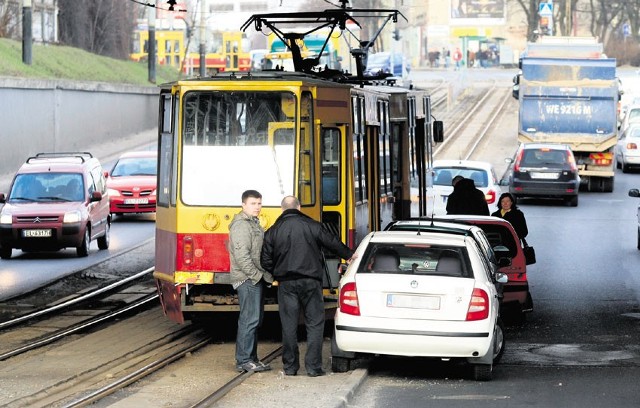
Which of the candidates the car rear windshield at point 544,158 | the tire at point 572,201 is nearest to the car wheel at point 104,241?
the car rear windshield at point 544,158

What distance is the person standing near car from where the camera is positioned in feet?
46.8

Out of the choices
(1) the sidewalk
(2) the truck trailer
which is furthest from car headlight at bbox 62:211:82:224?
(1) the sidewalk

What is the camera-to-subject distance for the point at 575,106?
1758 inches

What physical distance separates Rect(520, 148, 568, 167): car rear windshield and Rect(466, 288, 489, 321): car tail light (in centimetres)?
2670

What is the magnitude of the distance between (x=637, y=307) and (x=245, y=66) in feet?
223

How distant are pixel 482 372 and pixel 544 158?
26.6m

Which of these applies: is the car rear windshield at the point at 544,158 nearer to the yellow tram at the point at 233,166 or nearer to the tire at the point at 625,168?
the tire at the point at 625,168

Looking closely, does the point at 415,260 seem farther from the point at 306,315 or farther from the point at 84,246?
the point at 84,246

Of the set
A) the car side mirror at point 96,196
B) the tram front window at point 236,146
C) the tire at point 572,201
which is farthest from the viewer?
the tire at point 572,201

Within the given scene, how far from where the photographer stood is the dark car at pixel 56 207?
2833cm

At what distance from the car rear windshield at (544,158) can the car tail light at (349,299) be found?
26.7 m

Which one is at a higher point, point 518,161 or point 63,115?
point 63,115

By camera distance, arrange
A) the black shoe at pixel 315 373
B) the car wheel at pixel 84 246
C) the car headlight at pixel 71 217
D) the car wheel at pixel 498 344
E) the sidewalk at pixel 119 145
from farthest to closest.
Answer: the sidewalk at pixel 119 145, the car wheel at pixel 84 246, the car headlight at pixel 71 217, the car wheel at pixel 498 344, the black shoe at pixel 315 373

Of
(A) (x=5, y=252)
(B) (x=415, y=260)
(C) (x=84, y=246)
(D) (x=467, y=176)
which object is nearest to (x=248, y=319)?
(B) (x=415, y=260)
